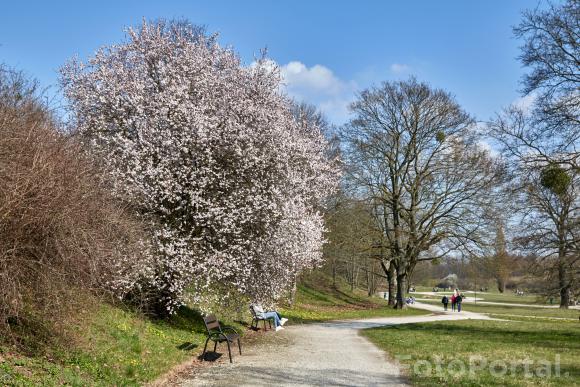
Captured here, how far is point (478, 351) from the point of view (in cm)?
1320

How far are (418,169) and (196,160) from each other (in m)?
22.4

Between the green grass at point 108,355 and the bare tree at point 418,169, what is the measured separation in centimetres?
2114

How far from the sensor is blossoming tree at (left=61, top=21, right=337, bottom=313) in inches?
497

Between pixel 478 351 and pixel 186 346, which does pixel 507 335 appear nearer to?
pixel 478 351

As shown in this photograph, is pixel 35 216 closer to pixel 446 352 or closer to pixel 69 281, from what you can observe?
pixel 69 281

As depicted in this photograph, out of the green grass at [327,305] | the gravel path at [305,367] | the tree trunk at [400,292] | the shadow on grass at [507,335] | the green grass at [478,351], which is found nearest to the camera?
the gravel path at [305,367]

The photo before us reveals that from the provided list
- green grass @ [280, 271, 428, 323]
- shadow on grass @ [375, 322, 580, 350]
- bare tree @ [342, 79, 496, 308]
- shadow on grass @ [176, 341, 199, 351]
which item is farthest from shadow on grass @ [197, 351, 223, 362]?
bare tree @ [342, 79, 496, 308]

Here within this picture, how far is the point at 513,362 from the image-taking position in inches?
440

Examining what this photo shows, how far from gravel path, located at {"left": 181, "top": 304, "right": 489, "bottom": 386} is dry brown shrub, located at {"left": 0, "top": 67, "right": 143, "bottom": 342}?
2.84 m

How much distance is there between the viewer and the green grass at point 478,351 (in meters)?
9.33

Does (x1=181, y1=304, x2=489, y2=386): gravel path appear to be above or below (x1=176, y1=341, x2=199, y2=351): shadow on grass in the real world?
Answer: below

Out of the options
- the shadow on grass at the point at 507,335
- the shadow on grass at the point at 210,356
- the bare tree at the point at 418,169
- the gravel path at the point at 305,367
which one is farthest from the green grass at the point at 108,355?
the bare tree at the point at 418,169

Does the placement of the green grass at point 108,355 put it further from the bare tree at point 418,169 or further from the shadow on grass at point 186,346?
the bare tree at point 418,169

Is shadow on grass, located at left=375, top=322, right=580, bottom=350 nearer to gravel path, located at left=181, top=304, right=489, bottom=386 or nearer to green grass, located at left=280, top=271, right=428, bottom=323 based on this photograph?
gravel path, located at left=181, top=304, right=489, bottom=386
